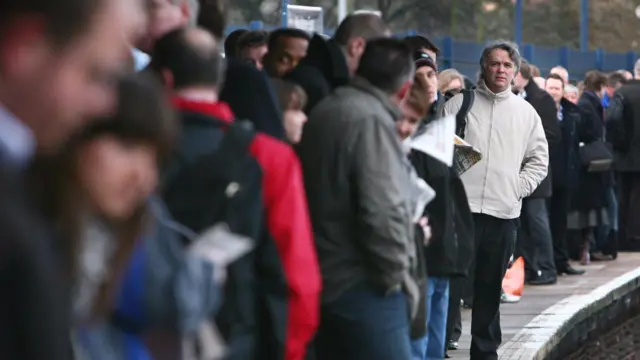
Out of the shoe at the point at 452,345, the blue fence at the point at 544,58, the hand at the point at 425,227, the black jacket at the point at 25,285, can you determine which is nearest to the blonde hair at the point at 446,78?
the shoe at the point at 452,345

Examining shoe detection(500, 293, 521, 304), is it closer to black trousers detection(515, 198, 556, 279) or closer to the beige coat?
black trousers detection(515, 198, 556, 279)

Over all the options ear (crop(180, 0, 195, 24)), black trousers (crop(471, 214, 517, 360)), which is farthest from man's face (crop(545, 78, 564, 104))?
ear (crop(180, 0, 195, 24))

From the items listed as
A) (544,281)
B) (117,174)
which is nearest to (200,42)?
(117,174)

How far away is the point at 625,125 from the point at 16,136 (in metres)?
16.0

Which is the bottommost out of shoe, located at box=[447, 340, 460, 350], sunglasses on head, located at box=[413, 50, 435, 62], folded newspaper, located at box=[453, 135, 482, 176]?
shoe, located at box=[447, 340, 460, 350]

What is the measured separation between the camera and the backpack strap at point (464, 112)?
368 inches

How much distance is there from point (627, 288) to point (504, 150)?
5.89 m

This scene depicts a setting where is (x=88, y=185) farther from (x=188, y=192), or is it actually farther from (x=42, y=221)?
(x=188, y=192)

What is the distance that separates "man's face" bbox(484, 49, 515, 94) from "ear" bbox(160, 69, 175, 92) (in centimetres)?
511

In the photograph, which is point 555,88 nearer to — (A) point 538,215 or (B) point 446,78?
(A) point 538,215

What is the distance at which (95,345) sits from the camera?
3.06 m

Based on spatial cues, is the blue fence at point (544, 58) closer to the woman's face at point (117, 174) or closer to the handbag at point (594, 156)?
the handbag at point (594, 156)

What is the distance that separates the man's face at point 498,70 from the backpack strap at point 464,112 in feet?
0.45

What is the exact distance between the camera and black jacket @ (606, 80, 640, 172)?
17.5 m
